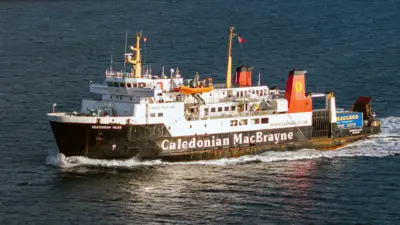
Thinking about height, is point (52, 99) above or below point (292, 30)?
below

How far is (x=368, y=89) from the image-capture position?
118 meters

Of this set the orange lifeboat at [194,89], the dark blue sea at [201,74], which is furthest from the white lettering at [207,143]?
the orange lifeboat at [194,89]

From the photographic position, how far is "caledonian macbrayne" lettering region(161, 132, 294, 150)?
87562 millimetres

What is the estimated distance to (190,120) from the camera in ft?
291

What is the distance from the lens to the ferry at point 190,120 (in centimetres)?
8562

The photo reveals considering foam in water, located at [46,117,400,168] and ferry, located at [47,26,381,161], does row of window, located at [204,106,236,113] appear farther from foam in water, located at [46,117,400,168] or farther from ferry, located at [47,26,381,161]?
foam in water, located at [46,117,400,168]

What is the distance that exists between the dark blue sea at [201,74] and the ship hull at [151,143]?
81cm

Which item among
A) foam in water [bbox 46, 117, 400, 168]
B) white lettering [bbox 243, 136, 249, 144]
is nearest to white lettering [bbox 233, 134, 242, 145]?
white lettering [bbox 243, 136, 249, 144]

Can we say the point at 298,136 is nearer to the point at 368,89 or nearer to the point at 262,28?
the point at 368,89

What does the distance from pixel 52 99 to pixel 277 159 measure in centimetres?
2944

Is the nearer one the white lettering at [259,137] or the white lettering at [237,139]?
the white lettering at [237,139]

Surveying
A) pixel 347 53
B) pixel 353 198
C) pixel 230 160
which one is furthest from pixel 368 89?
pixel 353 198

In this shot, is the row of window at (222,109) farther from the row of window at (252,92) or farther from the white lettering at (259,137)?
the white lettering at (259,137)

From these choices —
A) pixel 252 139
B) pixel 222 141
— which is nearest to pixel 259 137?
pixel 252 139
